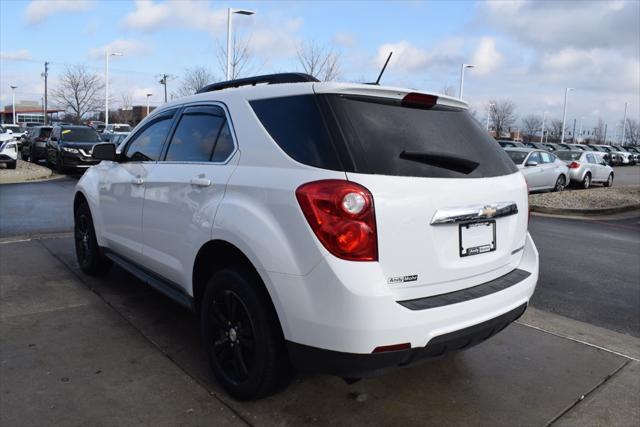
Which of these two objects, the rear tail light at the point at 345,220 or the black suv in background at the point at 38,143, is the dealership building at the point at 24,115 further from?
the rear tail light at the point at 345,220

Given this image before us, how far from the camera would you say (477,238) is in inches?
116

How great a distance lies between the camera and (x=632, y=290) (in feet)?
19.4

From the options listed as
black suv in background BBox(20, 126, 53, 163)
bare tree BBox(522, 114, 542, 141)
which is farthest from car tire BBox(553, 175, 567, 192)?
bare tree BBox(522, 114, 542, 141)

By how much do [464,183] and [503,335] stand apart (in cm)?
195

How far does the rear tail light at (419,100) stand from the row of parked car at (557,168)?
12618 millimetres

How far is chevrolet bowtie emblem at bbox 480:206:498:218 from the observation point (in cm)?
295

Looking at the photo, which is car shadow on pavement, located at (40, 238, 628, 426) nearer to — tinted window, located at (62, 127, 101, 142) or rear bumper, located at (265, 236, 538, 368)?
rear bumper, located at (265, 236, 538, 368)

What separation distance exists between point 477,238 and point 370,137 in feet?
2.74

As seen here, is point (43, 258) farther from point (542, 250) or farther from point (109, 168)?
point (542, 250)

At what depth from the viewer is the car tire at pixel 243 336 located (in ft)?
9.30

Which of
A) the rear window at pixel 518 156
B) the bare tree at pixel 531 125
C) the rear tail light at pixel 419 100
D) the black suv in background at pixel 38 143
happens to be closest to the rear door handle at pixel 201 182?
the rear tail light at pixel 419 100

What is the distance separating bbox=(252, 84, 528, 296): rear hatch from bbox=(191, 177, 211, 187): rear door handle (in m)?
0.53

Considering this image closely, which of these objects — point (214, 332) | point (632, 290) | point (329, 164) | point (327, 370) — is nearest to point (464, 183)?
point (329, 164)

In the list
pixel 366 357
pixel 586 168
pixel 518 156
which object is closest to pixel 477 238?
pixel 366 357
